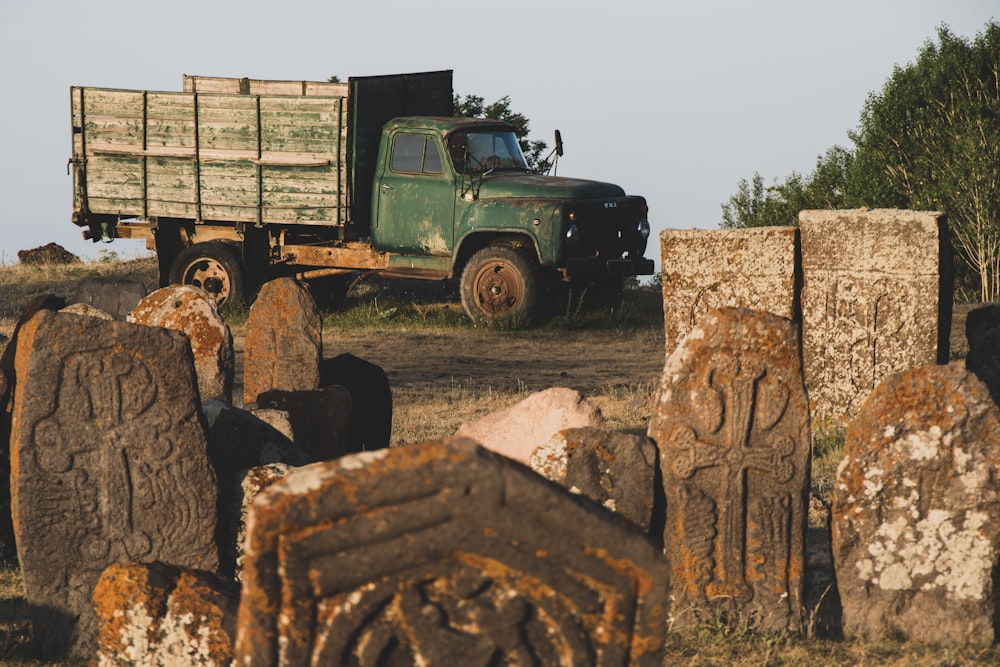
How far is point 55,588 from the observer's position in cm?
536

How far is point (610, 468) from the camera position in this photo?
18.0 feet

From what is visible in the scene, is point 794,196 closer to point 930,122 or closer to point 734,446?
point 930,122

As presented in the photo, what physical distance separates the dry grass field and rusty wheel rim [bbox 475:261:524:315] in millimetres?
290

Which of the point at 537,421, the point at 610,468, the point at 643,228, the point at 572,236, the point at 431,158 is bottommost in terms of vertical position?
the point at 537,421

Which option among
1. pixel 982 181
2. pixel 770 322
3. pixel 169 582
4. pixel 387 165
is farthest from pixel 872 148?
pixel 169 582

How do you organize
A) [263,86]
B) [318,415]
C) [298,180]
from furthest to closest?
[263,86] < [298,180] < [318,415]

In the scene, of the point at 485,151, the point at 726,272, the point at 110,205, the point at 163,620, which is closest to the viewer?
the point at 163,620

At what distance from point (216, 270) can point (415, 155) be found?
3.13 meters

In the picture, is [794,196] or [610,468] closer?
[610,468]

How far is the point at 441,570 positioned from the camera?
9.24 feet

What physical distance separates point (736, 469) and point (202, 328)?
14.0 feet

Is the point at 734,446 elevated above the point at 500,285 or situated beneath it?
situated beneath

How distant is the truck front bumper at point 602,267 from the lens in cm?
1444

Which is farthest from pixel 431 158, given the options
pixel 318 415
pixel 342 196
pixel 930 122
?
pixel 930 122
